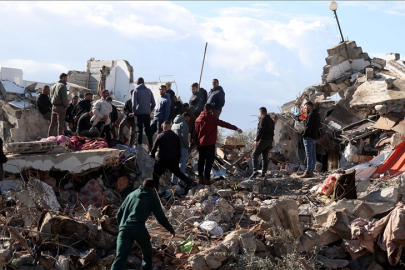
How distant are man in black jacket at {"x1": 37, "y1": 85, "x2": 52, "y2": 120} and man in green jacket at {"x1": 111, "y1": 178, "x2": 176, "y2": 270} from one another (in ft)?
23.5

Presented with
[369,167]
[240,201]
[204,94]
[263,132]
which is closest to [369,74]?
[369,167]

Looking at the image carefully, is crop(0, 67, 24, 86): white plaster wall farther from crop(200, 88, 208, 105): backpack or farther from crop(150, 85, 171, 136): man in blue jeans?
crop(150, 85, 171, 136): man in blue jeans

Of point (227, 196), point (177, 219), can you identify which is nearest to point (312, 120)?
point (227, 196)

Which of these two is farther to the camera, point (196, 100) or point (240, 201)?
point (196, 100)

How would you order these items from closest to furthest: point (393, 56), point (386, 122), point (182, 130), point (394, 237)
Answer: point (394, 237) < point (182, 130) < point (386, 122) < point (393, 56)

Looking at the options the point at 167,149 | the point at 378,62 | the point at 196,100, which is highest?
the point at 378,62

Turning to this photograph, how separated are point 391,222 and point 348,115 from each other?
8524 mm

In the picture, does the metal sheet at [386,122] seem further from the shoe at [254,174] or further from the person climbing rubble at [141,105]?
the person climbing rubble at [141,105]

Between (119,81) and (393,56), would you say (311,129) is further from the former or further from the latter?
(119,81)

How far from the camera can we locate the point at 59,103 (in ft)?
41.2

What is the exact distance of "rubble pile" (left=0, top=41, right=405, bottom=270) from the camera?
26.0 ft

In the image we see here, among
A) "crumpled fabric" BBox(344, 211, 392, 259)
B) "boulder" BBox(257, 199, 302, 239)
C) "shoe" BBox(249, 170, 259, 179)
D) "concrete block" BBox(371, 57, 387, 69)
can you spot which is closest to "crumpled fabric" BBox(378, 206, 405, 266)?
"crumpled fabric" BBox(344, 211, 392, 259)

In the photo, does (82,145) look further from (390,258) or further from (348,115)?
(348,115)

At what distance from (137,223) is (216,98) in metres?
7.17
